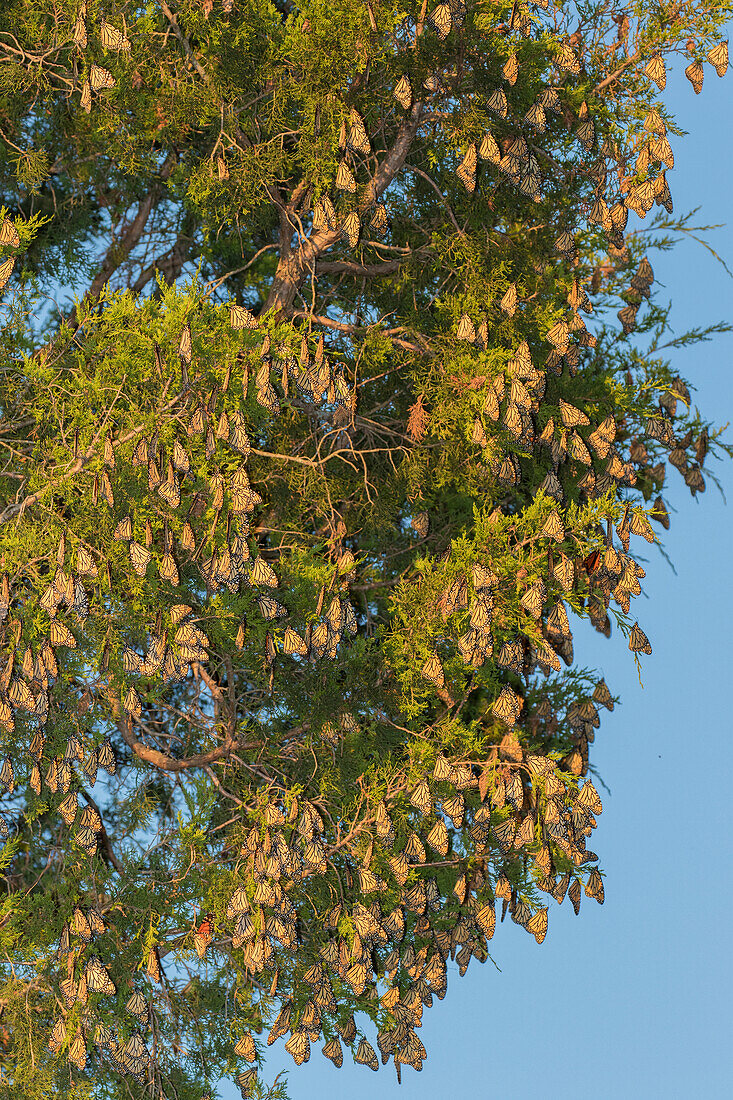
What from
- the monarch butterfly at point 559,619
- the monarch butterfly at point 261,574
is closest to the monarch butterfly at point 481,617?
the monarch butterfly at point 559,619

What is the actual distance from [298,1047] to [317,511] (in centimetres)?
304

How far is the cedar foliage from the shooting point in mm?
5887

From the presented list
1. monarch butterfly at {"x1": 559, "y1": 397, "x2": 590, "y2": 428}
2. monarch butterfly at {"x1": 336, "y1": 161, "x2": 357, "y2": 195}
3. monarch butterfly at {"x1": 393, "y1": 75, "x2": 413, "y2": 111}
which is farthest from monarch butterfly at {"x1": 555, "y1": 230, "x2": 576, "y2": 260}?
monarch butterfly at {"x1": 336, "y1": 161, "x2": 357, "y2": 195}

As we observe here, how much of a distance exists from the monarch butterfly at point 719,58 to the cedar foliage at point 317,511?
0.06 feet

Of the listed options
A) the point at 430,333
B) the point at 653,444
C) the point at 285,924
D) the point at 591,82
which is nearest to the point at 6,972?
the point at 285,924

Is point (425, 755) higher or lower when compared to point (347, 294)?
lower

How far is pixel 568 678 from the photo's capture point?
7621 mm

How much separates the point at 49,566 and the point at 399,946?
2955mm

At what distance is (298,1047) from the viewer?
644cm

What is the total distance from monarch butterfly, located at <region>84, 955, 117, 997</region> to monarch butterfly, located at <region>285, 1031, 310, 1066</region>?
0.96 meters

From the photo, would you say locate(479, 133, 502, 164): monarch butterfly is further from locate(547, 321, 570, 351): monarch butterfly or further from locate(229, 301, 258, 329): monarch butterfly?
locate(229, 301, 258, 329): monarch butterfly

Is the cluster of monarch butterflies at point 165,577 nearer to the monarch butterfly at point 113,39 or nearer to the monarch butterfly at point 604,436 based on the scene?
the monarch butterfly at point 604,436

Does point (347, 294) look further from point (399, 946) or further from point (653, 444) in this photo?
point (399, 946)

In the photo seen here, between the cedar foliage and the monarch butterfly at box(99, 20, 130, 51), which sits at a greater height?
the monarch butterfly at box(99, 20, 130, 51)
